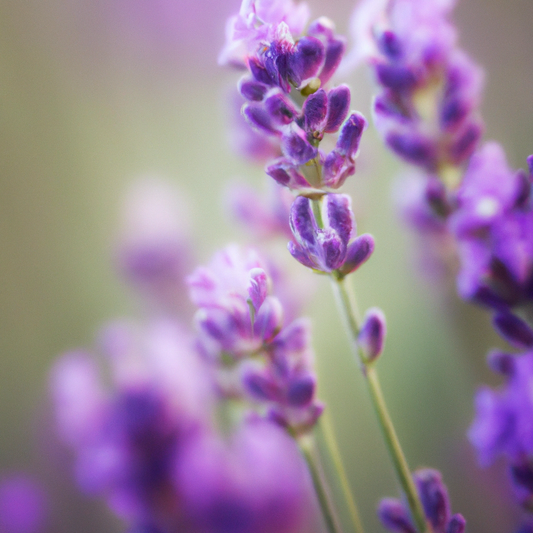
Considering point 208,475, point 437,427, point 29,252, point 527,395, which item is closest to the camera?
point 527,395

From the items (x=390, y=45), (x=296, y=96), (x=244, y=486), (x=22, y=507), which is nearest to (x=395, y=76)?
(x=390, y=45)

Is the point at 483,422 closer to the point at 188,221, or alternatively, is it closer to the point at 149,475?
the point at 149,475

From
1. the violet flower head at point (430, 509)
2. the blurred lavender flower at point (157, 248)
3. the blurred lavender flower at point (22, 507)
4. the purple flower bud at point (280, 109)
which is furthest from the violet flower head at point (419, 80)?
the blurred lavender flower at point (22, 507)

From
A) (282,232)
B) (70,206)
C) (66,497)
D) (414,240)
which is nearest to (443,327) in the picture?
(414,240)

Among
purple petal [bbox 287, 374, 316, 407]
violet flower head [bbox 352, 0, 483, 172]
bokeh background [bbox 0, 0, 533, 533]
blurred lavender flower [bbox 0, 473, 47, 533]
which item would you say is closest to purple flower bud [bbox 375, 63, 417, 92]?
violet flower head [bbox 352, 0, 483, 172]

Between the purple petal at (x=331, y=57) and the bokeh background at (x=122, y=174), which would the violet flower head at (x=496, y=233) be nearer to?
the purple petal at (x=331, y=57)

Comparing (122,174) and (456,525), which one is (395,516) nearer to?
(456,525)
